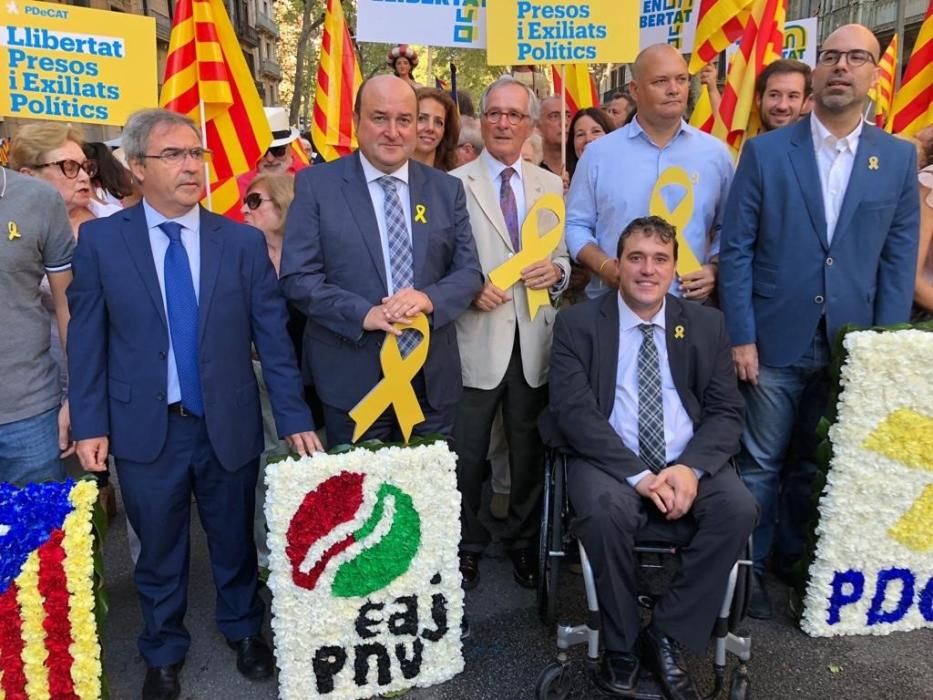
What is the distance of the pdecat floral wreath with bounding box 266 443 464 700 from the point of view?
8.36 feet

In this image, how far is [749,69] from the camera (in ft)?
15.7

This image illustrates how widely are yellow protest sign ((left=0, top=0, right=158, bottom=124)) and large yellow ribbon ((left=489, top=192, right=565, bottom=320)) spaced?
2.40 metres

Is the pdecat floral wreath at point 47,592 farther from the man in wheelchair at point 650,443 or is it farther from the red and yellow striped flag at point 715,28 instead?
the red and yellow striped flag at point 715,28

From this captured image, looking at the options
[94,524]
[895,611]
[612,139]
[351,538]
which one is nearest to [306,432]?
[351,538]

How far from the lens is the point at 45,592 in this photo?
7.81 feet

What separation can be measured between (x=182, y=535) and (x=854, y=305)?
9.24 feet

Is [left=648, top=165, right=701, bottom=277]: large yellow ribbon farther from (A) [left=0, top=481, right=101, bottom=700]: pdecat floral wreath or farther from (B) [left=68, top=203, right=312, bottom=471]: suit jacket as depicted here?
(A) [left=0, top=481, right=101, bottom=700]: pdecat floral wreath

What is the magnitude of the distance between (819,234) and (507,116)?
1396mm

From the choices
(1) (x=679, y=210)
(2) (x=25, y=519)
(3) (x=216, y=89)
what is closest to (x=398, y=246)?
(1) (x=679, y=210)

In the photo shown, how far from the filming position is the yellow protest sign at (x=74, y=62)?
4.02 metres

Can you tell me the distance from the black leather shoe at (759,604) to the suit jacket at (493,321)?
1.35m

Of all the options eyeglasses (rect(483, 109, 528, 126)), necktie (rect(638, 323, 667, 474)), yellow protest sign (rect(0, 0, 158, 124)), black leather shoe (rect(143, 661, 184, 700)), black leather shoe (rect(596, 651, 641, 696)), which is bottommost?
black leather shoe (rect(143, 661, 184, 700))

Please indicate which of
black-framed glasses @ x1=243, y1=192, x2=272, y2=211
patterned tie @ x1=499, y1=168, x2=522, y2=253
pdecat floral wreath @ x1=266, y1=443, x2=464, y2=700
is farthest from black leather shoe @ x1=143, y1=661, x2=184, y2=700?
patterned tie @ x1=499, y1=168, x2=522, y2=253

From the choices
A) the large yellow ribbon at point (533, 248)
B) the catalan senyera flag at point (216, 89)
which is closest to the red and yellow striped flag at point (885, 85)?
the large yellow ribbon at point (533, 248)
